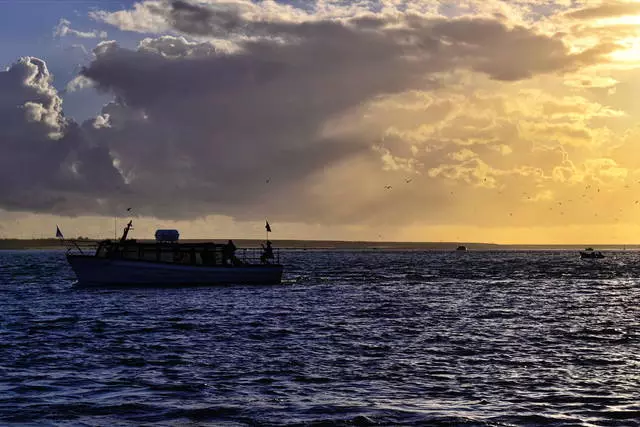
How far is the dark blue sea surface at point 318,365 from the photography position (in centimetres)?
→ 2064

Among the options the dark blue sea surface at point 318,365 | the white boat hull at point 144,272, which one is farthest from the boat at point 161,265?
the dark blue sea surface at point 318,365

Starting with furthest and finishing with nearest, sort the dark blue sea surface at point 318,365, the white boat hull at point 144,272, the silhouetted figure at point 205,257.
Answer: the silhouetted figure at point 205,257 < the white boat hull at point 144,272 < the dark blue sea surface at point 318,365

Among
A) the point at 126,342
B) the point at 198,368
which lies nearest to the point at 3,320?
the point at 126,342

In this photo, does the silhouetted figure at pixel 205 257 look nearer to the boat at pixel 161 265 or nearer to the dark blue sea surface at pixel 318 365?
the boat at pixel 161 265

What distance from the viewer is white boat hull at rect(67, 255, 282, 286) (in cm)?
7206

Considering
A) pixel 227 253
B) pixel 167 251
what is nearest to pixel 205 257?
pixel 227 253

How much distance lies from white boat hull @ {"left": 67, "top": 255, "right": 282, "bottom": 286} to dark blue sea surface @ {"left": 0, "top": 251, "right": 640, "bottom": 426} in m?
15.6

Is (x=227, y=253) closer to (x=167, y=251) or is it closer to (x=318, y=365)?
(x=167, y=251)

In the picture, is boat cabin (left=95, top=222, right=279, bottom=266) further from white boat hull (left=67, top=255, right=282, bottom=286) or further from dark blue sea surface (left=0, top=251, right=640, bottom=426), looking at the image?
dark blue sea surface (left=0, top=251, right=640, bottom=426)

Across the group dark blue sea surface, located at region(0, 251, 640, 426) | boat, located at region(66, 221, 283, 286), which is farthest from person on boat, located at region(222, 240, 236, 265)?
dark blue sea surface, located at region(0, 251, 640, 426)

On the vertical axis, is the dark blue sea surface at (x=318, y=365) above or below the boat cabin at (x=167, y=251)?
below

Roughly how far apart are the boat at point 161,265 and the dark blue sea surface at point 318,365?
15799mm

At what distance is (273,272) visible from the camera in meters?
82.8

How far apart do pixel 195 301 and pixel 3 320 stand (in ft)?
54.1
